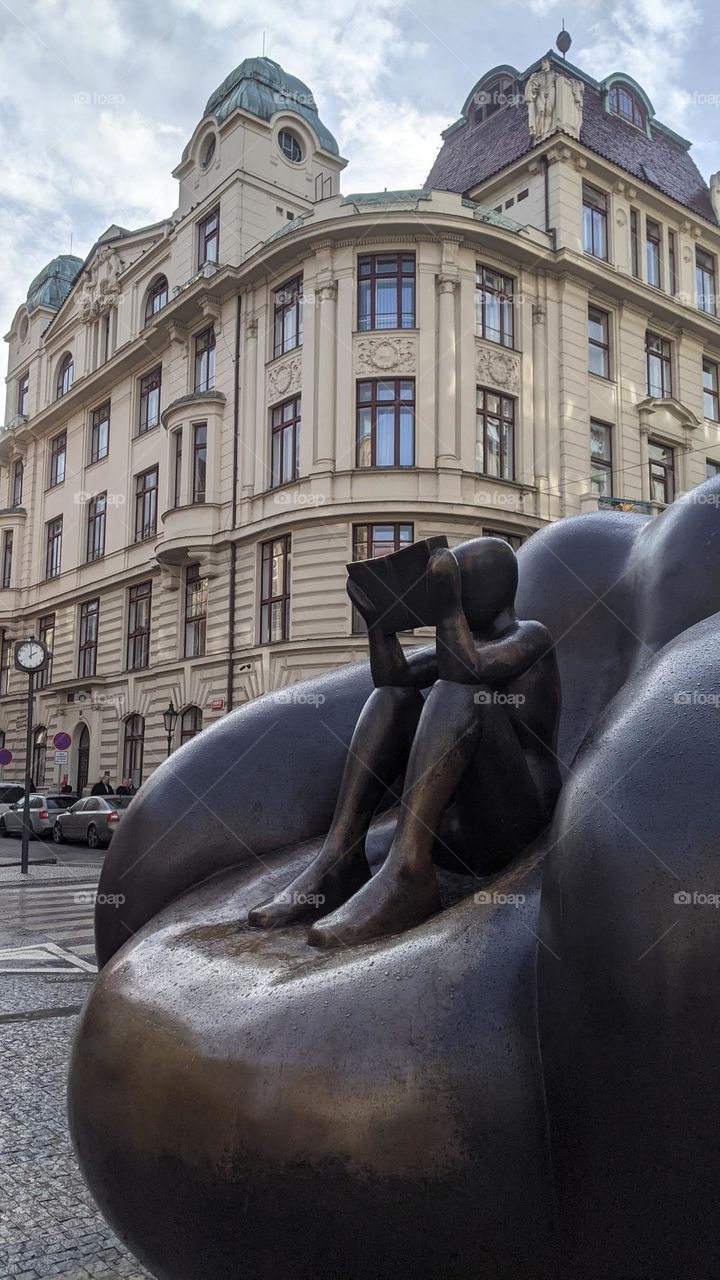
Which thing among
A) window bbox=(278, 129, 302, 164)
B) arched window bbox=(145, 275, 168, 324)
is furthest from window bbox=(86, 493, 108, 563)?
window bbox=(278, 129, 302, 164)

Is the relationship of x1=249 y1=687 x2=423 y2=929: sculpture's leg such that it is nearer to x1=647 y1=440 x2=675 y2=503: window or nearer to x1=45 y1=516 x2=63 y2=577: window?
x1=647 y1=440 x2=675 y2=503: window

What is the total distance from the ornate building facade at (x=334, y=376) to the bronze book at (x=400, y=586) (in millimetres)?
21662

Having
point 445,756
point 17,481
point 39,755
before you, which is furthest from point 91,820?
point 17,481

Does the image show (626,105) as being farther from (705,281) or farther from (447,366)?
(447,366)

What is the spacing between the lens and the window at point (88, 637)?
35.7m

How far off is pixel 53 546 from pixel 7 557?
3.89m

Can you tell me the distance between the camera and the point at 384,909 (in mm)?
2463

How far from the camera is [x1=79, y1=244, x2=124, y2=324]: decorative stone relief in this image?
120 feet

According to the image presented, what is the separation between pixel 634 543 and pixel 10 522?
1644 inches

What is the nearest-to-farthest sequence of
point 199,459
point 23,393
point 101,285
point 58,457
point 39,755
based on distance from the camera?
point 199,459 → point 101,285 → point 39,755 → point 58,457 → point 23,393

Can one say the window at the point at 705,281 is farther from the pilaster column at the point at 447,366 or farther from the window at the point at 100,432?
the window at the point at 100,432

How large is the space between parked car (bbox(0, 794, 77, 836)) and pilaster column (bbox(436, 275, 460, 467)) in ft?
46.2

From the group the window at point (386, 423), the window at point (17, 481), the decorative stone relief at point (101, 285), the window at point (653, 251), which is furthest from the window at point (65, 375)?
the window at point (653, 251)

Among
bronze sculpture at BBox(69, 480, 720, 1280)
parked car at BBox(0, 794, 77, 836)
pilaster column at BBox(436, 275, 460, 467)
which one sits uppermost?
pilaster column at BBox(436, 275, 460, 467)
